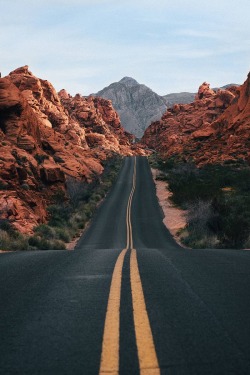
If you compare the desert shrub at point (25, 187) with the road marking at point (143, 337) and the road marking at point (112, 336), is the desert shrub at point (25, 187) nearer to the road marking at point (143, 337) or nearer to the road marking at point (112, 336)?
the road marking at point (112, 336)

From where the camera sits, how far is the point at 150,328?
3.55 m

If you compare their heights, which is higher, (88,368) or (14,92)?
(14,92)

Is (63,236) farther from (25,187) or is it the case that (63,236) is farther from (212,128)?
(212,128)

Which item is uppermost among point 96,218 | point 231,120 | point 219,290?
point 231,120

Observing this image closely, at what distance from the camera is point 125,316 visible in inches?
155

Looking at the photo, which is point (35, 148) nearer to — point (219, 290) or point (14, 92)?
point (14, 92)

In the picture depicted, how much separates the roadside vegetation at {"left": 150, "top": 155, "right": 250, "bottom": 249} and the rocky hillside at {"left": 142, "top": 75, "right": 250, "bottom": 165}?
5918 mm

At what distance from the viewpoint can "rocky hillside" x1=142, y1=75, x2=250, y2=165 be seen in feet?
201

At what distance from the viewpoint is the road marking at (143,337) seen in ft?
8.75

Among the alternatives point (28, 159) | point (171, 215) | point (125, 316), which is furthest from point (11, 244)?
point (171, 215)

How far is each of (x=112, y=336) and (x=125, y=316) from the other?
608 mm

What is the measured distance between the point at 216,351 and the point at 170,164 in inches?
2657

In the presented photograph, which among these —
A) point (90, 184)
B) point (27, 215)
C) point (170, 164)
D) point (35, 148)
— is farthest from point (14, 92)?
point (170, 164)

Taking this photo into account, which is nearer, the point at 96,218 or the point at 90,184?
the point at 96,218
